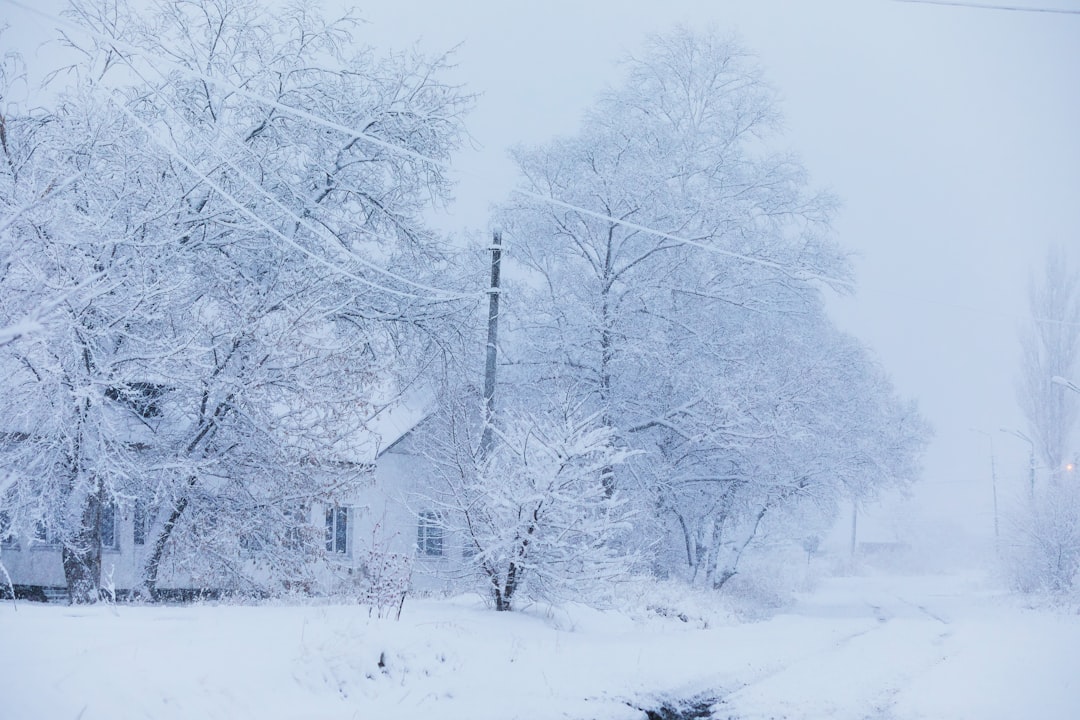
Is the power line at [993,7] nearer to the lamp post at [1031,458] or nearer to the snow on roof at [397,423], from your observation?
the snow on roof at [397,423]

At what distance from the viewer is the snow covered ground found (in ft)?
19.8

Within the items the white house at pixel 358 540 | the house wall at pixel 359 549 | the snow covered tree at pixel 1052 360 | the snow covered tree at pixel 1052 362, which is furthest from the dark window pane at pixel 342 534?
the snow covered tree at pixel 1052 360

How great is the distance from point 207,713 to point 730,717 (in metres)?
4.20

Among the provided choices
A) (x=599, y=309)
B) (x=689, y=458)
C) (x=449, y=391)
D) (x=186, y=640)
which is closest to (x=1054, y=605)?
(x=689, y=458)

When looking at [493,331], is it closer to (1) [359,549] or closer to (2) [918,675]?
(1) [359,549]

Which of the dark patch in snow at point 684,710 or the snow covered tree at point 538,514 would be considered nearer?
the dark patch in snow at point 684,710

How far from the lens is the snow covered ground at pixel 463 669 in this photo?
6.04 meters

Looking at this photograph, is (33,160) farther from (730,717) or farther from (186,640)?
(730,717)

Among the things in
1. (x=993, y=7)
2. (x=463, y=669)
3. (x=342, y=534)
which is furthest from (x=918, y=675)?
(x=342, y=534)

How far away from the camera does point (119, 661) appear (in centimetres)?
617

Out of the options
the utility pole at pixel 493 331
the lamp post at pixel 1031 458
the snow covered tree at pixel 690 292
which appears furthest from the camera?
the lamp post at pixel 1031 458

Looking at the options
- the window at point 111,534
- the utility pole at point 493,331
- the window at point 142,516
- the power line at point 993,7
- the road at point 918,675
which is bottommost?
the road at point 918,675

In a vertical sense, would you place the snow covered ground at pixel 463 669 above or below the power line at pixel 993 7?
below

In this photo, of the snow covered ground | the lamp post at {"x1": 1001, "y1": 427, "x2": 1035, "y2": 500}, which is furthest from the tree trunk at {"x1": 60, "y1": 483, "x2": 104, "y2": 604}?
the lamp post at {"x1": 1001, "y1": 427, "x2": 1035, "y2": 500}
